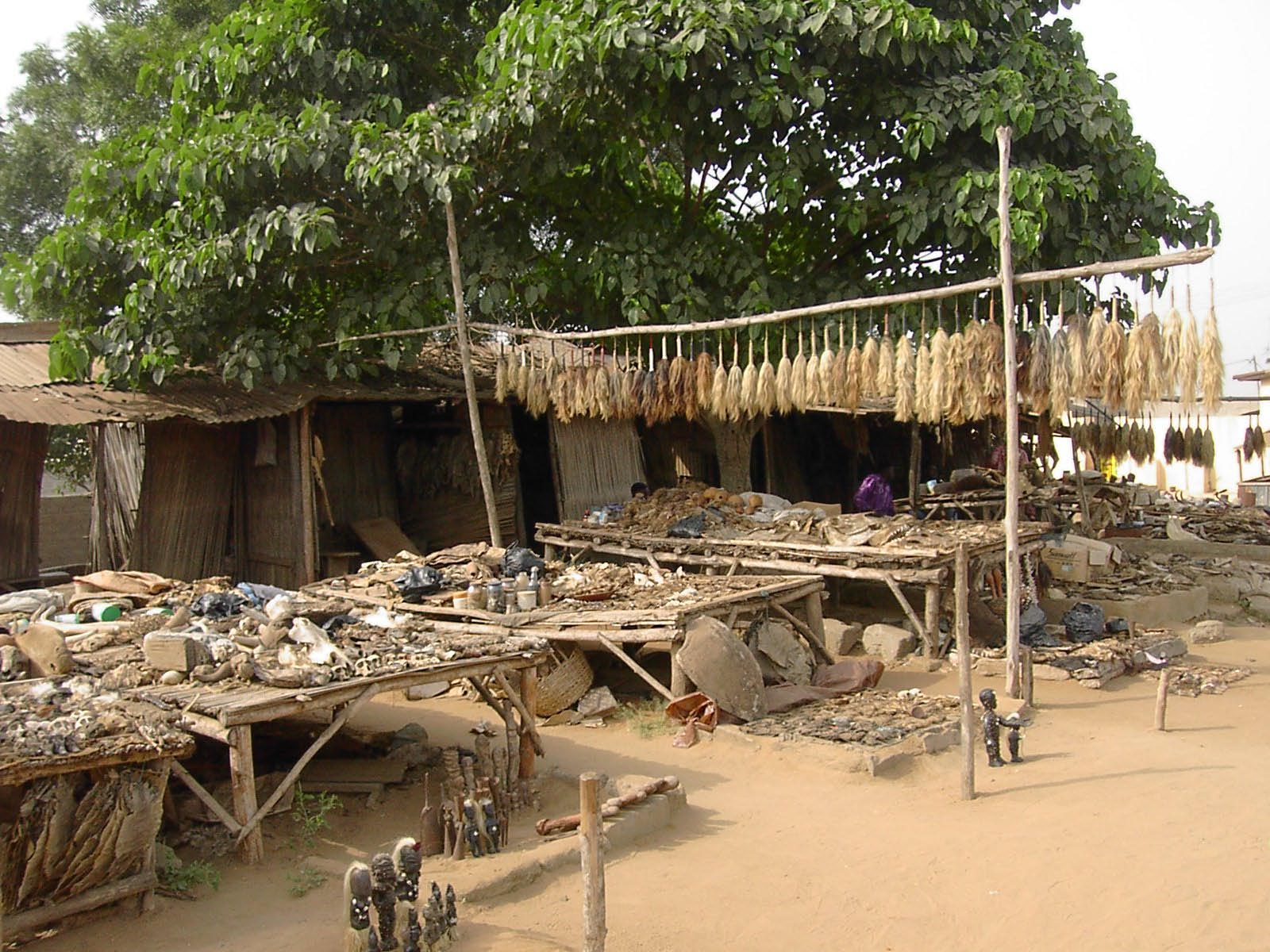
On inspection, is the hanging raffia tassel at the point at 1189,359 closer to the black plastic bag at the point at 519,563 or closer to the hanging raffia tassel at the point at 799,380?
the hanging raffia tassel at the point at 799,380

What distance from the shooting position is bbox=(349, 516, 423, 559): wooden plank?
1333 cm

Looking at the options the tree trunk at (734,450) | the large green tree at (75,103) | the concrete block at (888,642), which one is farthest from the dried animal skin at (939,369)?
the large green tree at (75,103)

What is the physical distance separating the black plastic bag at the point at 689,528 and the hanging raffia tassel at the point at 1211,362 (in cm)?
586

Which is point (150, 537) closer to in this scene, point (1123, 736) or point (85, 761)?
point (85, 761)


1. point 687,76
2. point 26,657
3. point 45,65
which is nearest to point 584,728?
point 26,657

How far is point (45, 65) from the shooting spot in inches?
697

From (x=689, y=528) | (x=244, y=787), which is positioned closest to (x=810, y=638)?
(x=689, y=528)

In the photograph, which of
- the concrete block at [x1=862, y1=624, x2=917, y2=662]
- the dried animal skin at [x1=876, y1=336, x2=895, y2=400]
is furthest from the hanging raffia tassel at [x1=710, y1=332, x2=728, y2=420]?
the concrete block at [x1=862, y1=624, x2=917, y2=662]

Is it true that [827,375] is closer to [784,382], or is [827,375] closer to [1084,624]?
[784,382]

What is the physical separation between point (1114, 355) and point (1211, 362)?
611mm

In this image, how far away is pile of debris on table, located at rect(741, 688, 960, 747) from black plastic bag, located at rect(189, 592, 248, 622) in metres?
4.04

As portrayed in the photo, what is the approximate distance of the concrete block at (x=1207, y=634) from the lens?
39.6 ft

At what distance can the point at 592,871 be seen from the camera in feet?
14.4

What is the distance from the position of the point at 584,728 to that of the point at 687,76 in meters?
6.59
